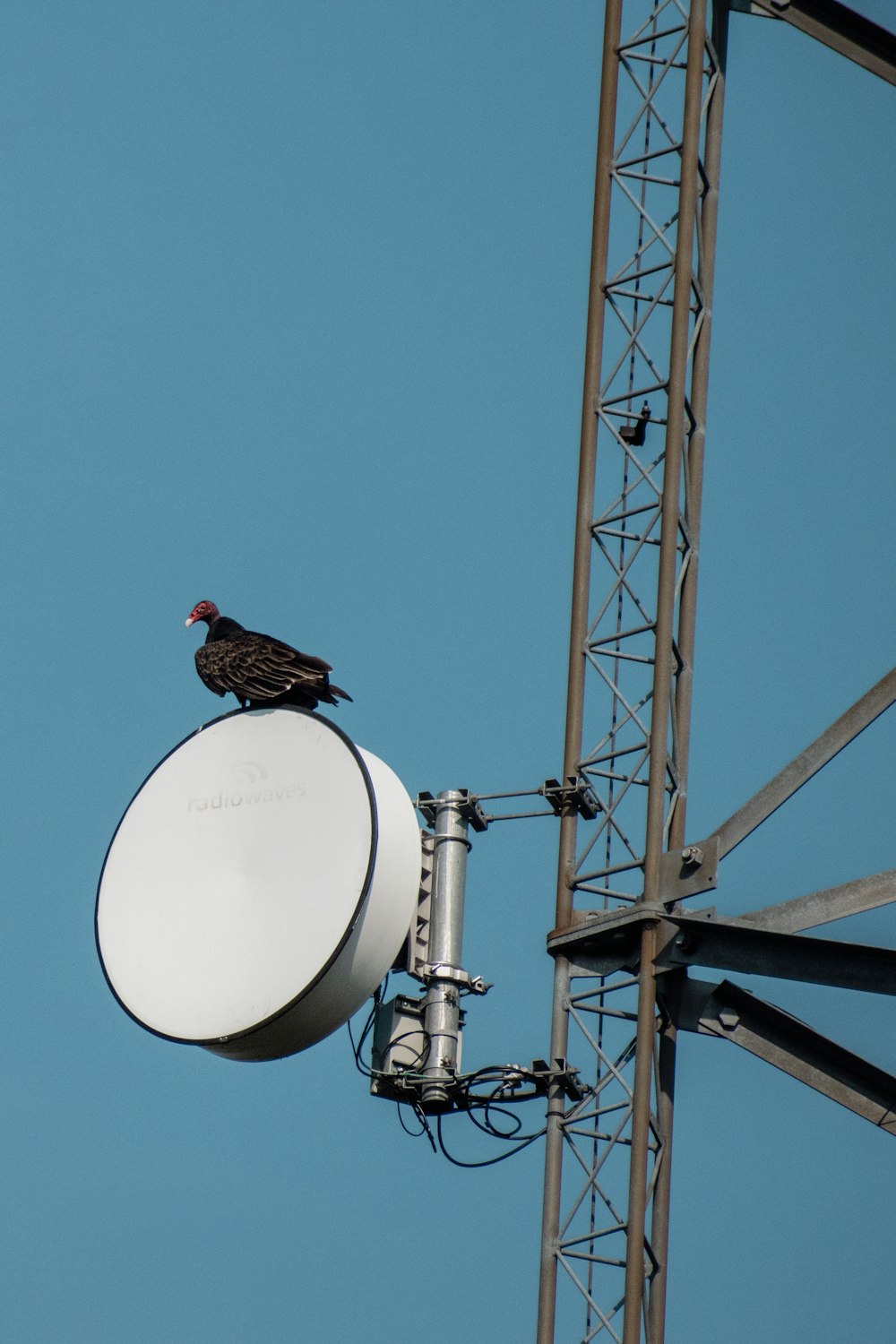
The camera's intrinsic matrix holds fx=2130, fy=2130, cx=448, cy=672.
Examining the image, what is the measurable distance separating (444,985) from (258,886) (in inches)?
46.7

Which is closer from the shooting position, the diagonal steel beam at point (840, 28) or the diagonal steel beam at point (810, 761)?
the diagonal steel beam at point (810, 761)

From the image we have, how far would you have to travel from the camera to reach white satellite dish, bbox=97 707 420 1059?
10945 mm

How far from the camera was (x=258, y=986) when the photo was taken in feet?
36.1

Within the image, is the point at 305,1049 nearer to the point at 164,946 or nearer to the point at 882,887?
the point at 164,946

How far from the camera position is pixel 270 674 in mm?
11914

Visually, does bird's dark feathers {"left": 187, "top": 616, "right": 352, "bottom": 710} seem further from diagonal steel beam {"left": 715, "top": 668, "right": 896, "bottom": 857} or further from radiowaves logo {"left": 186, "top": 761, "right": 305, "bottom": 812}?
diagonal steel beam {"left": 715, "top": 668, "right": 896, "bottom": 857}

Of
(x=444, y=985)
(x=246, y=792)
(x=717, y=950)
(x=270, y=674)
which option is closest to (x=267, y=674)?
(x=270, y=674)

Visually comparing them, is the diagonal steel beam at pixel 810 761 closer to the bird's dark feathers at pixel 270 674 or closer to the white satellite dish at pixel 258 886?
the white satellite dish at pixel 258 886

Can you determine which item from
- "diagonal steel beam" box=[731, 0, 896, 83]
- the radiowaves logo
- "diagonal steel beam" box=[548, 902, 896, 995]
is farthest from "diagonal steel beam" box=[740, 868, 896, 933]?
"diagonal steel beam" box=[731, 0, 896, 83]

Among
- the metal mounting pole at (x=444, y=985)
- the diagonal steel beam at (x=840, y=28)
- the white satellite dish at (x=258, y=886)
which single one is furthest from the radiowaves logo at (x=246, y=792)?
the diagonal steel beam at (x=840, y=28)

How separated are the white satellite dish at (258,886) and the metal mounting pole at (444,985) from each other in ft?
1.28

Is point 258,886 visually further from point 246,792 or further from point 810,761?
point 810,761

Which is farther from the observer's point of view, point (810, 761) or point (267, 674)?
point (267, 674)

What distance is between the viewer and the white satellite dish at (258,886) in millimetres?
10945
